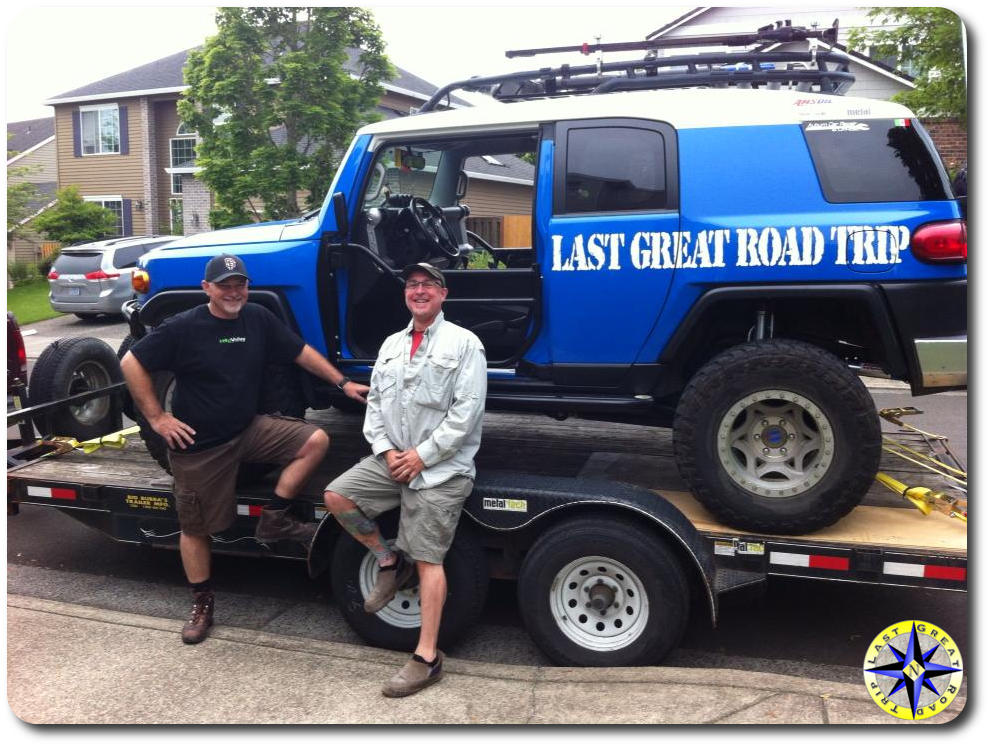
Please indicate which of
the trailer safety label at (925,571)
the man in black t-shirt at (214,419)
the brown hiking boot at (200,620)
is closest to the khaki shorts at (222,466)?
the man in black t-shirt at (214,419)

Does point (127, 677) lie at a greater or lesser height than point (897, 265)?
lesser

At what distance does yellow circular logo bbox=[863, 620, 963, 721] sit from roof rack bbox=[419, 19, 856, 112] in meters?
2.80

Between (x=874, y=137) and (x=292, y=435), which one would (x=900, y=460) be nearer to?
(x=874, y=137)

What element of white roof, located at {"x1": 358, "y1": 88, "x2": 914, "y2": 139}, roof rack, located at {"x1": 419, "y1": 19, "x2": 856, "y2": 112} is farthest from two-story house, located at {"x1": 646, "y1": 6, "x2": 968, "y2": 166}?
white roof, located at {"x1": 358, "y1": 88, "x2": 914, "y2": 139}

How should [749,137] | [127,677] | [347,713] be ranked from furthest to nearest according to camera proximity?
1. [749,137]
2. [127,677]
3. [347,713]

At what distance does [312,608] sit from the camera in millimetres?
4781

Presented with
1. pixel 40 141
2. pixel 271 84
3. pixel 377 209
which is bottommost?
pixel 377 209

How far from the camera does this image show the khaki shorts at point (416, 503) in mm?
3840

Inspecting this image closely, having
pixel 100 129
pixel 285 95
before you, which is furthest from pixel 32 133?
pixel 285 95

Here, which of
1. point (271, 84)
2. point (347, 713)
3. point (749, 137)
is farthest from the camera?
point (271, 84)

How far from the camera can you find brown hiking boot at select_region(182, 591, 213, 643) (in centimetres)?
407

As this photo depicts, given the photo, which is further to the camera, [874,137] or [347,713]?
[874,137]

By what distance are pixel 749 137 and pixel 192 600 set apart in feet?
12.5

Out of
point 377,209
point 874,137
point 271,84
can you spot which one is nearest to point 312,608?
point 377,209
